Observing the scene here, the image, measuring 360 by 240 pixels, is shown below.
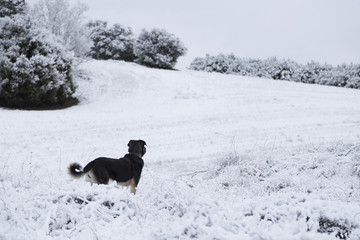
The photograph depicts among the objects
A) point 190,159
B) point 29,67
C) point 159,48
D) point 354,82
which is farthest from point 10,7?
point 354,82

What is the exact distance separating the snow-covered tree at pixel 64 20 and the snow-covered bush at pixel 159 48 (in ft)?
26.9

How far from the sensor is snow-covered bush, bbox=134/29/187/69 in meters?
26.5

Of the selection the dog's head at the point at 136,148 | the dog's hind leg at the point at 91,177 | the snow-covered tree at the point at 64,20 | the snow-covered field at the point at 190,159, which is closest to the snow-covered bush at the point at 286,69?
the snow-covered field at the point at 190,159

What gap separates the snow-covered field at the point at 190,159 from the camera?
2.38 m

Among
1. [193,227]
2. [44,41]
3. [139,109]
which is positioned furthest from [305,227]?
[44,41]

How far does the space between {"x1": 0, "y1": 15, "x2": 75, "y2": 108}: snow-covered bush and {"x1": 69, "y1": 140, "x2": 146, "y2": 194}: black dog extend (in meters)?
9.95

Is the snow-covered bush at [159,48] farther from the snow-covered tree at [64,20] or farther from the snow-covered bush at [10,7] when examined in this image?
the snow-covered bush at [10,7]

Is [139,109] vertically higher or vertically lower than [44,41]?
lower

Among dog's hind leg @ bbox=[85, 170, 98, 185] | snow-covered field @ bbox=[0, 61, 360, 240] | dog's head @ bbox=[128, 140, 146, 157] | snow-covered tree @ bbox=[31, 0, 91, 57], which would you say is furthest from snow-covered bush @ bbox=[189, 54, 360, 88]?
dog's hind leg @ bbox=[85, 170, 98, 185]

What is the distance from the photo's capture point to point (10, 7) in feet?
57.6

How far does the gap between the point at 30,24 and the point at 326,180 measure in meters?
14.7

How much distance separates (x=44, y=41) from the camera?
1440 cm

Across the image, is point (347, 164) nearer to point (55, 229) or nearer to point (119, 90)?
point (55, 229)

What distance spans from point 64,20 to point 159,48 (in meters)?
9.62
